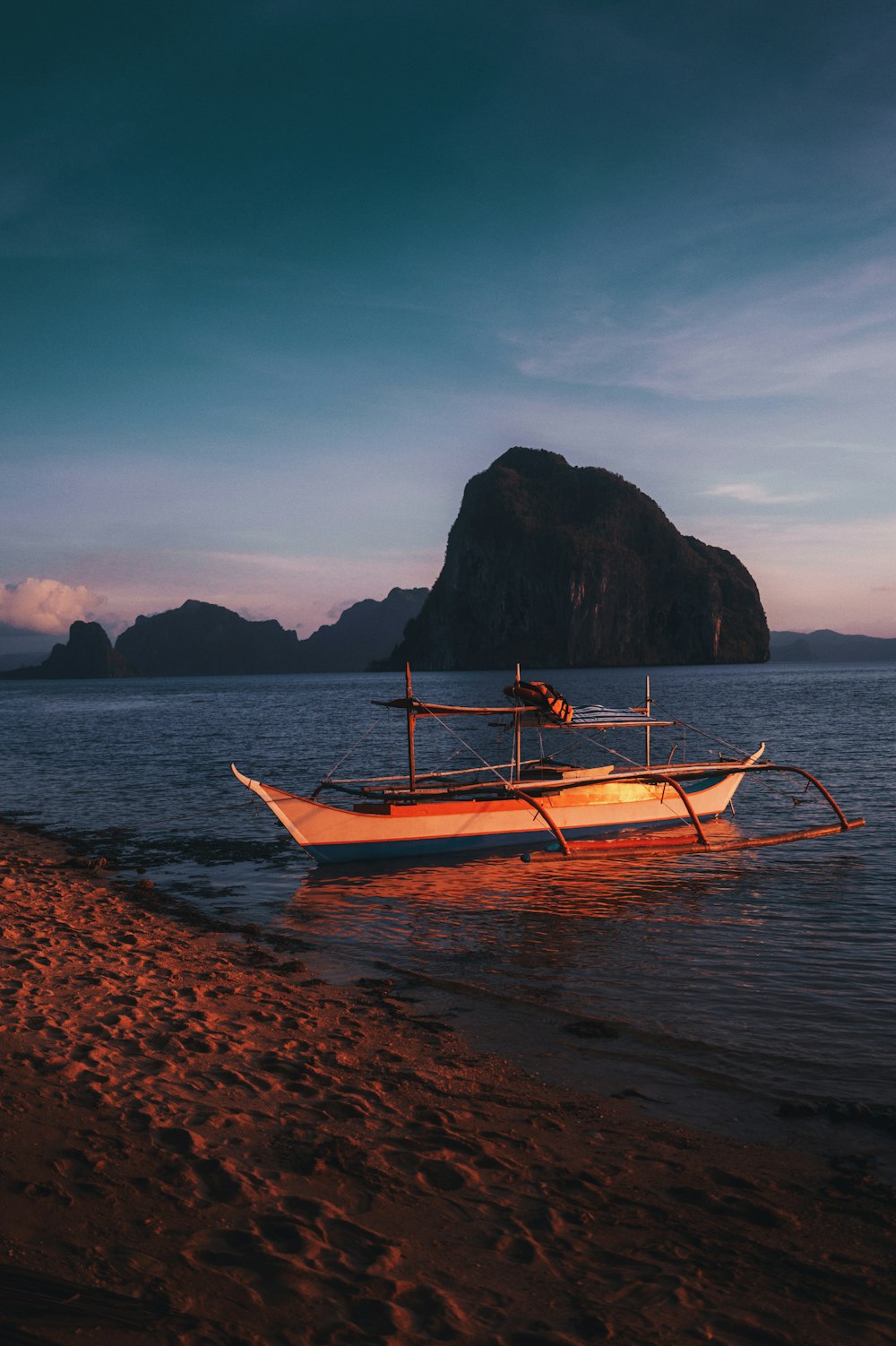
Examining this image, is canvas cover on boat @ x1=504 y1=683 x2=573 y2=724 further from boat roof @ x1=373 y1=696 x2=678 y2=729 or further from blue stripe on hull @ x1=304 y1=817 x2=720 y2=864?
blue stripe on hull @ x1=304 y1=817 x2=720 y2=864

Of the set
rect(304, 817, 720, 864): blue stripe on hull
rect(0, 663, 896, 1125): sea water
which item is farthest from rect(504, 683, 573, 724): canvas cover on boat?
rect(0, 663, 896, 1125): sea water

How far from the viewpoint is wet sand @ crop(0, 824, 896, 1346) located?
15.2ft

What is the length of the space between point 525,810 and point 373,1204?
15.4 m

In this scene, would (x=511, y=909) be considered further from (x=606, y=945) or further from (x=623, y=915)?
(x=606, y=945)

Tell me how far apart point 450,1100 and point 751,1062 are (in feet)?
11.6

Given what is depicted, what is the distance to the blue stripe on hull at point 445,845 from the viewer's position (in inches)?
768

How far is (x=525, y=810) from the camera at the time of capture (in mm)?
20938

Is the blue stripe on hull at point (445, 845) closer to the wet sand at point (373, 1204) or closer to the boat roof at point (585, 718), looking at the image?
the boat roof at point (585, 718)

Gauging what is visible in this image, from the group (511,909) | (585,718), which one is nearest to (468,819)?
(511,909)

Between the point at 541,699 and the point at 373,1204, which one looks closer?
the point at 373,1204

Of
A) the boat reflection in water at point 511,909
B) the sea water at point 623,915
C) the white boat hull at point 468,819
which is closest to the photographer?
the sea water at point 623,915

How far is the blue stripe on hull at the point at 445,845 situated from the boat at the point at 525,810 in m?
0.03

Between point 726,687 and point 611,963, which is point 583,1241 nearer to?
point 611,963

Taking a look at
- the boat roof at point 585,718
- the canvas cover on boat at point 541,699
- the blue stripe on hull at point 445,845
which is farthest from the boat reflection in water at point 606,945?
the canvas cover on boat at point 541,699
